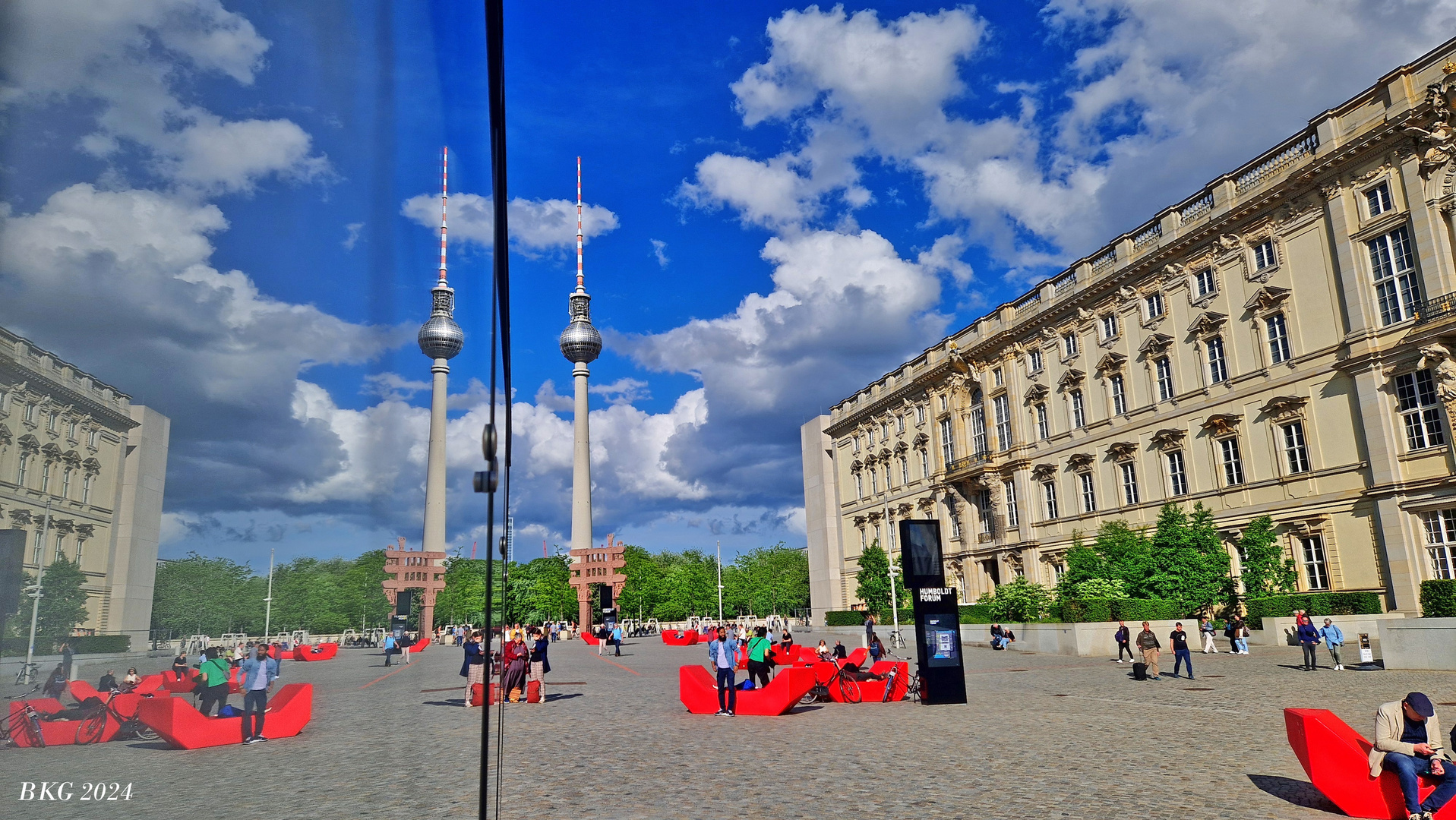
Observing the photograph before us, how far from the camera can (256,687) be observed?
1.94 m

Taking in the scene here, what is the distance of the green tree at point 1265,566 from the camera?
120ft

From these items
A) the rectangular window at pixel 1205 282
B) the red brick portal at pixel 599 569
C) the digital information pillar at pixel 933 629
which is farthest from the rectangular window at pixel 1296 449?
the red brick portal at pixel 599 569

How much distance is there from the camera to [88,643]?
4.58 feet

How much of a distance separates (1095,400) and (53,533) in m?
53.0

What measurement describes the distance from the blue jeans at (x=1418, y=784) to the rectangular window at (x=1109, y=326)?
142 feet

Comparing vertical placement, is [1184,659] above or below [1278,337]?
below

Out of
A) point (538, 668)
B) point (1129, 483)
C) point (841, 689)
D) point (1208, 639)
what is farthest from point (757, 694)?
point (1129, 483)

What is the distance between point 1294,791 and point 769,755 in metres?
6.39

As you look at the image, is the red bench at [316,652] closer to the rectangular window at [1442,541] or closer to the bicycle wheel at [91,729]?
the bicycle wheel at [91,729]

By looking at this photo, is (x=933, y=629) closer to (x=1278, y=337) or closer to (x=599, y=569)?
(x=1278, y=337)

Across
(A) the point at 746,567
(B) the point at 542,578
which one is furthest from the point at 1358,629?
(A) the point at 746,567

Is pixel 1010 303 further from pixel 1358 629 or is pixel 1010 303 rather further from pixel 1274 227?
pixel 1358 629

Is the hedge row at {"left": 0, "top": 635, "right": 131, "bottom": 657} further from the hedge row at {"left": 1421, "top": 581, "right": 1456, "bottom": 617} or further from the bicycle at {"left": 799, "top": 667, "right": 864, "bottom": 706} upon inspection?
the hedge row at {"left": 1421, "top": 581, "right": 1456, "bottom": 617}

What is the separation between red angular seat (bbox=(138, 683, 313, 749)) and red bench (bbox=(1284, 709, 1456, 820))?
991cm
